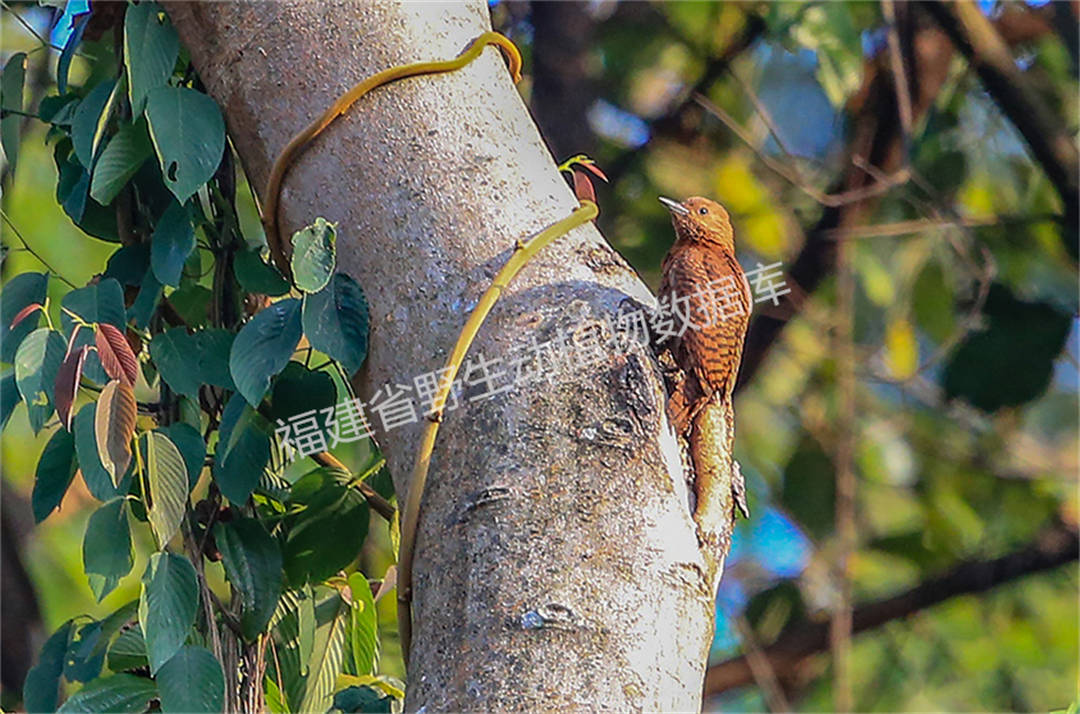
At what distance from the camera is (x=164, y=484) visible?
110 centimetres

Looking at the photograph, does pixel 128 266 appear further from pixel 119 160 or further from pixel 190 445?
pixel 190 445

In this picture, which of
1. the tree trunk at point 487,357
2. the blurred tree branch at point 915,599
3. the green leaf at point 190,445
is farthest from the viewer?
the blurred tree branch at point 915,599

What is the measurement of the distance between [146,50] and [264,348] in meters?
0.32

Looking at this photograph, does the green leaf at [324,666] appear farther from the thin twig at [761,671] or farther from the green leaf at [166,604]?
the thin twig at [761,671]

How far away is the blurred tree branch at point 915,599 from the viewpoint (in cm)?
281

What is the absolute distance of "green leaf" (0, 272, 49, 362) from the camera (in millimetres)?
1232

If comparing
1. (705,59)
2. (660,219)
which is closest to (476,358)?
(660,219)

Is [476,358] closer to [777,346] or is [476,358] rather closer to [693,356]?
[693,356]

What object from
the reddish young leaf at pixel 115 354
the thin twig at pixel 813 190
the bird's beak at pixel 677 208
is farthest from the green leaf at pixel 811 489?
the reddish young leaf at pixel 115 354

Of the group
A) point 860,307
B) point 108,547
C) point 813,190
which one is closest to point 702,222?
point 108,547

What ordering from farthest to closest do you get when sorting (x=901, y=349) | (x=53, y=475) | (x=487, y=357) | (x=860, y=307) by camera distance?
(x=901, y=349), (x=860, y=307), (x=53, y=475), (x=487, y=357)

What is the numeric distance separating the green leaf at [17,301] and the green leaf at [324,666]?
0.39 metres

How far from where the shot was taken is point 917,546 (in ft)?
10.1

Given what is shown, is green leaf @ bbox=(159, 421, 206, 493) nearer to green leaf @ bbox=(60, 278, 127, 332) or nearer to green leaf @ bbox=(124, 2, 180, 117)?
green leaf @ bbox=(60, 278, 127, 332)
